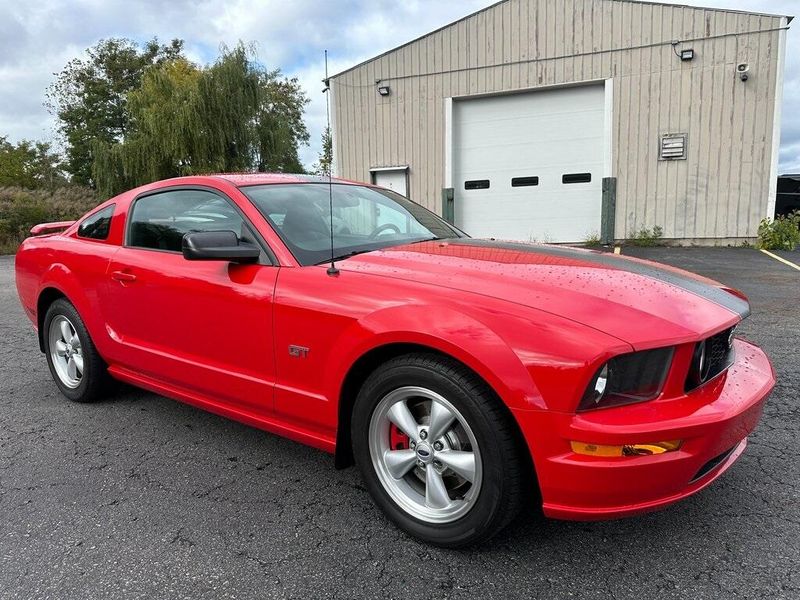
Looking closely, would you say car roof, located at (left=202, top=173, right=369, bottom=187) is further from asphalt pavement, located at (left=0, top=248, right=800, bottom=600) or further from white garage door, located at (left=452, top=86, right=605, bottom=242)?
white garage door, located at (left=452, top=86, right=605, bottom=242)

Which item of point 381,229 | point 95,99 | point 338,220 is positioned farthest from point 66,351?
point 95,99

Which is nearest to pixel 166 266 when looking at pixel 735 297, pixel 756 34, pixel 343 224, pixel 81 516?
pixel 343 224

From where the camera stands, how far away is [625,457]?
1.78 m

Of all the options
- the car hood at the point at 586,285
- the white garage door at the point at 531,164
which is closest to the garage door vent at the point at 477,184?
the white garage door at the point at 531,164

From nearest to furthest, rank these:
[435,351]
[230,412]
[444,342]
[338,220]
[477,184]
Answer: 1. [444,342]
2. [435,351]
3. [230,412]
4. [338,220]
5. [477,184]

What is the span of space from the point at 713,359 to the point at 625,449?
23.5 inches

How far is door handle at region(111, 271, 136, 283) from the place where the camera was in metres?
3.21

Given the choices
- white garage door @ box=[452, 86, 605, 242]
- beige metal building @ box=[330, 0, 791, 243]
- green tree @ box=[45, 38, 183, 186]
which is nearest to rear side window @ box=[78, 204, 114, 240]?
beige metal building @ box=[330, 0, 791, 243]

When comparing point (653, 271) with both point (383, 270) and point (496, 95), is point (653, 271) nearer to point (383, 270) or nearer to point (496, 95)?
point (383, 270)

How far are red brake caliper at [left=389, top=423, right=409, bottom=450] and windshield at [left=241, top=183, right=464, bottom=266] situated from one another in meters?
0.82

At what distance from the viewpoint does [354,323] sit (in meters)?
2.26

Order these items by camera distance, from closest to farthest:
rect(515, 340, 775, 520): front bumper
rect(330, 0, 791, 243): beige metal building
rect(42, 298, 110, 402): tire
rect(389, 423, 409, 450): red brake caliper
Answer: rect(515, 340, 775, 520): front bumper
rect(389, 423, 409, 450): red brake caliper
rect(42, 298, 110, 402): tire
rect(330, 0, 791, 243): beige metal building

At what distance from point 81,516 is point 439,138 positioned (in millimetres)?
12900

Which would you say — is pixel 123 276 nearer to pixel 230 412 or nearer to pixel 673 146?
pixel 230 412
